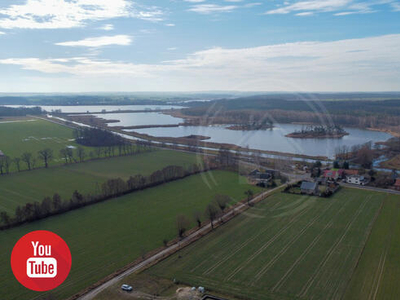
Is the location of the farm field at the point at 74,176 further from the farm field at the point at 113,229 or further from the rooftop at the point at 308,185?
the rooftop at the point at 308,185

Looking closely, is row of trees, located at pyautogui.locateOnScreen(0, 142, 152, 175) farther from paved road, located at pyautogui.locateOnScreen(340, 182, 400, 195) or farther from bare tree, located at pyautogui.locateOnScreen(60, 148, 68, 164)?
paved road, located at pyautogui.locateOnScreen(340, 182, 400, 195)

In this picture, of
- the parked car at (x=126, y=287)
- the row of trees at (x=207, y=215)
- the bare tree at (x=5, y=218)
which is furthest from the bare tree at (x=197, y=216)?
the bare tree at (x=5, y=218)

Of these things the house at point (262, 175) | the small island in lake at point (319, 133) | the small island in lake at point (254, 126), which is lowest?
the house at point (262, 175)

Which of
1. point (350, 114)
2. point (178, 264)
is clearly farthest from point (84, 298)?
point (350, 114)

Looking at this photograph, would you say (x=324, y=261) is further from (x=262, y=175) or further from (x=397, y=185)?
(x=397, y=185)

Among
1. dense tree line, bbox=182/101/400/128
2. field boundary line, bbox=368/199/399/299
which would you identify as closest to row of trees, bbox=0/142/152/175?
dense tree line, bbox=182/101/400/128

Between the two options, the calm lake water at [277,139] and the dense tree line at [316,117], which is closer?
the calm lake water at [277,139]

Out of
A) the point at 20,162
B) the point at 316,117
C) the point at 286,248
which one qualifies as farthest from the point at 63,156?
the point at 316,117
